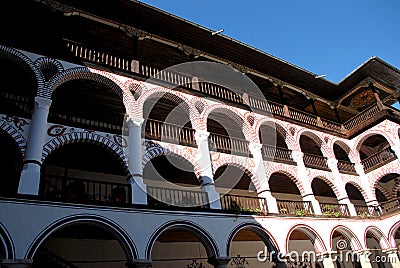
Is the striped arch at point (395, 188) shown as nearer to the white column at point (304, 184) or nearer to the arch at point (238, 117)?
the white column at point (304, 184)

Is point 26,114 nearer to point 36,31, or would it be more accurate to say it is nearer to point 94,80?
point 94,80

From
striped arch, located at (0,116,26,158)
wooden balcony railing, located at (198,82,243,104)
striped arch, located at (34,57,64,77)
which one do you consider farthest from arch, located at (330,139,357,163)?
striped arch, located at (0,116,26,158)

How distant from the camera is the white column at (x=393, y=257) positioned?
1312 centimetres

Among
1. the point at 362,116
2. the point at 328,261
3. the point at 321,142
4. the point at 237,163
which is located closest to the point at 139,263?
the point at 237,163

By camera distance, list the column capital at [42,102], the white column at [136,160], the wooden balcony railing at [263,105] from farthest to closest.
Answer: the wooden balcony railing at [263,105] → the white column at [136,160] → the column capital at [42,102]

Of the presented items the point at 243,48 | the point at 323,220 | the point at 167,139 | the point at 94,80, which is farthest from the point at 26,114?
the point at 323,220

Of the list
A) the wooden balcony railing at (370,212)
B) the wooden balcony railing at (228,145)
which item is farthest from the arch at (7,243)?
the wooden balcony railing at (370,212)

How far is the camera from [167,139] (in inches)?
418

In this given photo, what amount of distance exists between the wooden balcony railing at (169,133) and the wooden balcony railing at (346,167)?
25.7ft

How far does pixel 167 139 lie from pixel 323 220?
6638mm

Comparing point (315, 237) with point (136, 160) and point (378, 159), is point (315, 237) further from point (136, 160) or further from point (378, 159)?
point (136, 160)

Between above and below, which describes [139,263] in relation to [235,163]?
below

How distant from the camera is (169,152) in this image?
10.4 metres

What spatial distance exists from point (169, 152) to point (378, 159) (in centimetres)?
1114
